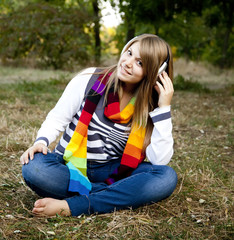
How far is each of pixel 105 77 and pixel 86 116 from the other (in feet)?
1.09

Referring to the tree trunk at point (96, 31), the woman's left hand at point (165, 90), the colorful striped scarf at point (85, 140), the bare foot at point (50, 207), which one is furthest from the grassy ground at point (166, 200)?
the tree trunk at point (96, 31)

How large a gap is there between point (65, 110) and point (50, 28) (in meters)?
7.34

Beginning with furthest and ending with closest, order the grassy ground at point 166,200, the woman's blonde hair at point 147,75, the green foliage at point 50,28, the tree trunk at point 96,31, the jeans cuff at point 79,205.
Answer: the tree trunk at point 96,31, the green foliage at point 50,28, the woman's blonde hair at point 147,75, the jeans cuff at point 79,205, the grassy ground at point 166,200

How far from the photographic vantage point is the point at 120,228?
5.91ft

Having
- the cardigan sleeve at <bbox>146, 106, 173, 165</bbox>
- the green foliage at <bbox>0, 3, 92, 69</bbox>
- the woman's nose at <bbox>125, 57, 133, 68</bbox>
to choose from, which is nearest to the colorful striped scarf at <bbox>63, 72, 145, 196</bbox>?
the cardigan sleeve at <bbox>146, 106, 173, 165</bbox>

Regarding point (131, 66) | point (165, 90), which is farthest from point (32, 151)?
point (165, 90)

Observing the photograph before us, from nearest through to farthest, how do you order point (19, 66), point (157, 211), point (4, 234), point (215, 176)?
point (4, 234), point (157, 211), point (215, 176), point (19, 66)

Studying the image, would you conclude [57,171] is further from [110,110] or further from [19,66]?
[19,66]

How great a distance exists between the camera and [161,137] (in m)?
2.12

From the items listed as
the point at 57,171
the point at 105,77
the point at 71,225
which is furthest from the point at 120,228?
the point at 105,77

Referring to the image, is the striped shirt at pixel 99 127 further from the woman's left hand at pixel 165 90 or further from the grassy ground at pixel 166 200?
the grassy ground at pixel 166 200

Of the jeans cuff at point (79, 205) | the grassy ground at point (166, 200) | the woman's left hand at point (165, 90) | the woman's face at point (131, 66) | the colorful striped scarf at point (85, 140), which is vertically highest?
the woman's face at point (131, 66)

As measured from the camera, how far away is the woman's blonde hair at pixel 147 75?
2.04 meters

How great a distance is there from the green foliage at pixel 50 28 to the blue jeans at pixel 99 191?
283 inches
